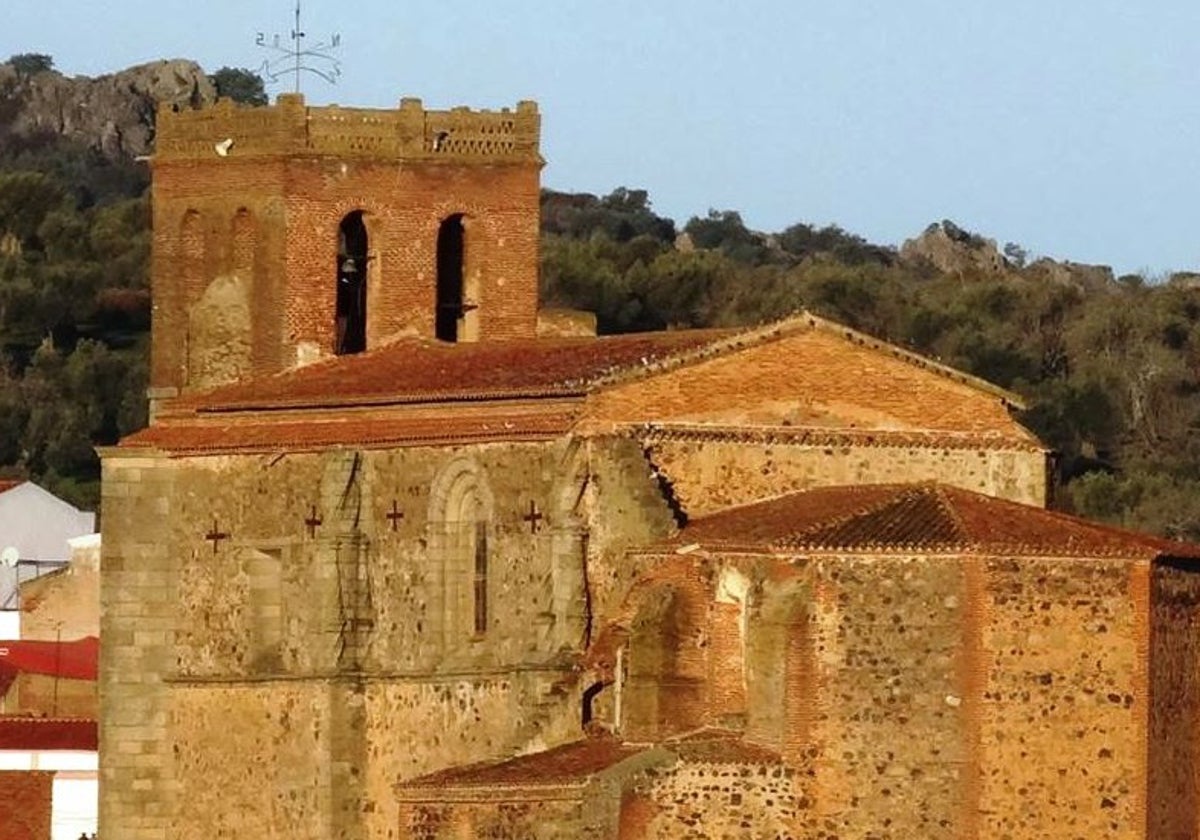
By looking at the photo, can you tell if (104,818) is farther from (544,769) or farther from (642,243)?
(642,243)

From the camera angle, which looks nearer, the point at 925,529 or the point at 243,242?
the point at 925,529

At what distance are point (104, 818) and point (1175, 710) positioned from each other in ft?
46.2

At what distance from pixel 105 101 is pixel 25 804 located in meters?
88.1

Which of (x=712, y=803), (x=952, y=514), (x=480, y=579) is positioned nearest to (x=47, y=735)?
(x=480, y=579)

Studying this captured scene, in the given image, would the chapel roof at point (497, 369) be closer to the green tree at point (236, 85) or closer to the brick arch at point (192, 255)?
the brick arch at point (192, 255)

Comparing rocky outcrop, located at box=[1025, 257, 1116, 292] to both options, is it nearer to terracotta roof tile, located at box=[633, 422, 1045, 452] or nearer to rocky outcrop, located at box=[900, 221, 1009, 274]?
rocky outcrop, located at box=[900, 221, 1009, 274]

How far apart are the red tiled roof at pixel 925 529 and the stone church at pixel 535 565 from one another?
0.21ft

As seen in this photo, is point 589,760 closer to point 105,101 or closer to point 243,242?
point 243,242

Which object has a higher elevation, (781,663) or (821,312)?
(821,312)

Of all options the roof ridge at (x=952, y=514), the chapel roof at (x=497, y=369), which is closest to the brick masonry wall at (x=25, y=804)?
the chapel roof at (x=497, y=369)

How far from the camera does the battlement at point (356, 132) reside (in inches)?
2643

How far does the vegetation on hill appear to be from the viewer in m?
97.1

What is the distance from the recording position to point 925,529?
177ft

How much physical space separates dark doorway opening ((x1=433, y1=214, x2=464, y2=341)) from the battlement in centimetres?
84
